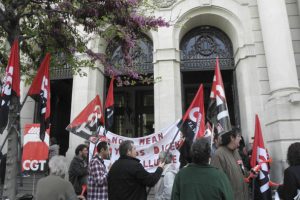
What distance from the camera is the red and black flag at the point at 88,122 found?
6902 mm

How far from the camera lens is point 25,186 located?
9.90 metres

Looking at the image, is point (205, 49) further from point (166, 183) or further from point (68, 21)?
point (166, 183)

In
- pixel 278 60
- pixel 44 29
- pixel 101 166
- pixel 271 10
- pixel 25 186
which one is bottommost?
pixel 25 186

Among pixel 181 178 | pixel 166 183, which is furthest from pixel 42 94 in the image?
pixel 181 178

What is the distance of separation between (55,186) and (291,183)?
112 inches

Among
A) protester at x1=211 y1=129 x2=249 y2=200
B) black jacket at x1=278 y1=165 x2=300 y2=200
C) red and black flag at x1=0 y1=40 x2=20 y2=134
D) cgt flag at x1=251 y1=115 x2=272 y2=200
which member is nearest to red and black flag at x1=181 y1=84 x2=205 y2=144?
cgt flag at x1=251 y1=115 x2=272 y2=200

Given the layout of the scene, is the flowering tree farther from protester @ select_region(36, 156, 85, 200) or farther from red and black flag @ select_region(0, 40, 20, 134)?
protester @ select_region(36, 156, 85, 200)

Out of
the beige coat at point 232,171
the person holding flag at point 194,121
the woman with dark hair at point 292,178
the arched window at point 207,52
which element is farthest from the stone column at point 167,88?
the woman with dark hair at point 292,178

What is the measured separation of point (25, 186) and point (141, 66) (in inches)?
280

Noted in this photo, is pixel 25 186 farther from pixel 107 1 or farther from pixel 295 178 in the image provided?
pixel 295 178

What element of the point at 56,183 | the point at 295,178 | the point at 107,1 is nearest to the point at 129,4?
the point at 107,1

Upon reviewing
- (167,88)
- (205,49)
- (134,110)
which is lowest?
(167,88)

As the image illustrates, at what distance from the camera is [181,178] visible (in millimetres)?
2854

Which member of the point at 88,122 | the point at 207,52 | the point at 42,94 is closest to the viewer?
the point at 42,94
